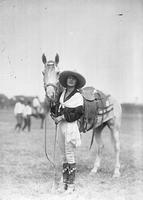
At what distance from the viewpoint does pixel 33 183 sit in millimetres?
3887

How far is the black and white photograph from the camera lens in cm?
359

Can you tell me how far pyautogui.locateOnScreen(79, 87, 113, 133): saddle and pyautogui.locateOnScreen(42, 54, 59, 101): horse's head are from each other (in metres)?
0.52

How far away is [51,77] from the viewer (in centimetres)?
349

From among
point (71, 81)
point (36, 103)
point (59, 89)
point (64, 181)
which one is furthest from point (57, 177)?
point (36, 103)

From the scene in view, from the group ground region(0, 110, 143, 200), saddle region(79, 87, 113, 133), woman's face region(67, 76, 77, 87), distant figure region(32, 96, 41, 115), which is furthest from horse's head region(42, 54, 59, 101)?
distant figure region(32, 96, 41, 115)

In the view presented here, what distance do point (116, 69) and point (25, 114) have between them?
17.8 feet

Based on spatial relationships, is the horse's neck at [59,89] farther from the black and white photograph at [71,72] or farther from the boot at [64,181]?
the boot at [64,181]

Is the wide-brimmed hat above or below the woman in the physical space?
above

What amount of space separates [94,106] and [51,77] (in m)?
0.93

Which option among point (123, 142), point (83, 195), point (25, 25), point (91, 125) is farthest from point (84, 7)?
point (123, 142)

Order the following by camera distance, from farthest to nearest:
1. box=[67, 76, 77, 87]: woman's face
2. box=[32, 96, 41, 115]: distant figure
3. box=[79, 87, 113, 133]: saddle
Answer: box=[32, 96, 41, 115]: distant figure, box=[79, 87, 113, 133]: saddle, box=[67, 76, 77, 87]: woman's face

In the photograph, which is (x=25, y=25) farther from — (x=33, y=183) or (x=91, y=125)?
(x=33, y=183)

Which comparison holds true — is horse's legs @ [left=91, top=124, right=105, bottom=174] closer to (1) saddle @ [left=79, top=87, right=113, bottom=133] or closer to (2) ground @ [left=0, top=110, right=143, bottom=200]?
(2) ground @ [left=0, top=110, right=143, bottom=200]

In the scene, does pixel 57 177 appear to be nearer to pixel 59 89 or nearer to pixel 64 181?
pixel 64 181
